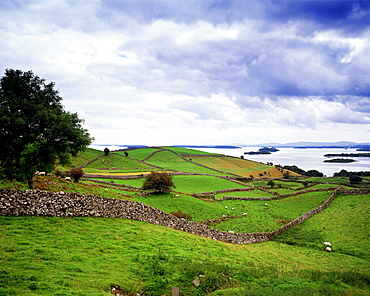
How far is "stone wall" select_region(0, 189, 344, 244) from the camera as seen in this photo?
1705cm

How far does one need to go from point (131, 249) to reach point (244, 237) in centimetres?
1472

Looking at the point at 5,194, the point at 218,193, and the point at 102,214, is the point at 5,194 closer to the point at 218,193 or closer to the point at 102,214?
the point at 102,214

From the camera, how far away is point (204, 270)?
14586mm

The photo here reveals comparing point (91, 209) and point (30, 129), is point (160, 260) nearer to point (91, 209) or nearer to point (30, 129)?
A: point (91, 209)

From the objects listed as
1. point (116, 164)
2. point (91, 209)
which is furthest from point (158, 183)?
point (116, 164)

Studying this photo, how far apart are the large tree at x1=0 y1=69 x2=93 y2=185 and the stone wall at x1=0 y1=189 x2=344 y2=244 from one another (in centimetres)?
227

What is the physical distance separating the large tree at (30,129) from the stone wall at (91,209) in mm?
2268

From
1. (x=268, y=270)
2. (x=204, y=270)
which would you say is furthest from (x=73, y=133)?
(x=268, y=270)

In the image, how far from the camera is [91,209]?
2075cm

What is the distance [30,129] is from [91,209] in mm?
8969

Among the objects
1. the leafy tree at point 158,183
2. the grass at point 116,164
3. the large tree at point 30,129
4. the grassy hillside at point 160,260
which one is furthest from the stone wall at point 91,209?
the grass at point 116,164

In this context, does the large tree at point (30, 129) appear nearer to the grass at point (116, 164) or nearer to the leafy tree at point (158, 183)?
the leafy tree at point (158, 183)

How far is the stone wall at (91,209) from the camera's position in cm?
1705

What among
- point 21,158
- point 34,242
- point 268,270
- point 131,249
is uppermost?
point 21,158
